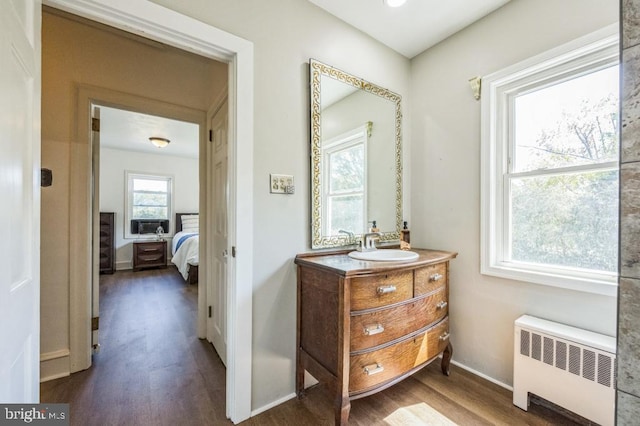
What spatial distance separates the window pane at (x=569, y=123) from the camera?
4.79 feet

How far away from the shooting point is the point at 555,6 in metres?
1.57

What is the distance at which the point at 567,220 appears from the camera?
62.9 inches

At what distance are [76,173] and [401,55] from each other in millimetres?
2759

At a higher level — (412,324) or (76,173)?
(76,173)

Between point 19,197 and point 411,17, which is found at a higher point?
point 411,17

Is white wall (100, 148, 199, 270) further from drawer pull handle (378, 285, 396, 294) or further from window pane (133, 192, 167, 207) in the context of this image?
drawer pull handle (378, 285, 396, 294)

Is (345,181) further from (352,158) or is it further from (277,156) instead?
(277,156)

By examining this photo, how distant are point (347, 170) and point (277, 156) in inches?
22.5

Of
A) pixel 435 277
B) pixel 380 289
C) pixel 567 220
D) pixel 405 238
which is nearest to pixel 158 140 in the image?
pixel 405 238

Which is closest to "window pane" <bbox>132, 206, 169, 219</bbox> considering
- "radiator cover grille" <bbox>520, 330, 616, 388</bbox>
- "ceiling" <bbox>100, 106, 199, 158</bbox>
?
"ceiling" <bbox>100, 106, 199, 158</bbox>

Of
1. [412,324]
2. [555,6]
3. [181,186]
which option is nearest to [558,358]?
[412,324]

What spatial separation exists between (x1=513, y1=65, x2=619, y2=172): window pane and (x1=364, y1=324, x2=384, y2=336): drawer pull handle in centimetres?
143

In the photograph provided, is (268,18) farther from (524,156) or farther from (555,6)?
(524,156)

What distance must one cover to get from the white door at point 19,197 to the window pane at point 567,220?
2459 millimetres
